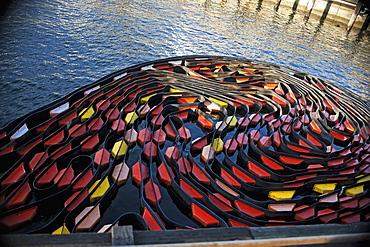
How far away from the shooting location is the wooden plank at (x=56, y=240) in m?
5.14

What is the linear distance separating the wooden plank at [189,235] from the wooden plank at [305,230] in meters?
0.27

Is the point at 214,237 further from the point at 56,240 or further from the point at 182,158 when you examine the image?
the point at 182,158

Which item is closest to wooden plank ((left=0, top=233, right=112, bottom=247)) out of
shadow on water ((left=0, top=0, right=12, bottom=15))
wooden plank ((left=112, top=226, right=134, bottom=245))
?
wooden plank ((left=112, top=226, right=134, bottom=245))

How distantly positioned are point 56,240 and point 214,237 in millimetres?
3089

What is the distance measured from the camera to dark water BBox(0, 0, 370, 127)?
20797 millimetres

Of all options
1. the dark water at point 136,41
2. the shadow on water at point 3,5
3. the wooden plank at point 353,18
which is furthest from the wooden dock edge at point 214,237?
the wooden plank at point 353,18

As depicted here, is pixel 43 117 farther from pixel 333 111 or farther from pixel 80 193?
pixel 333 111

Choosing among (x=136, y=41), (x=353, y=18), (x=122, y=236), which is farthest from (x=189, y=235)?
(x=353, y=18)

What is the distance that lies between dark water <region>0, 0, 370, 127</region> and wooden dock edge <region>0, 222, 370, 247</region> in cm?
1298

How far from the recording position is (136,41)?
30.0 meters

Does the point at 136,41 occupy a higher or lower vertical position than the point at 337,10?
lower

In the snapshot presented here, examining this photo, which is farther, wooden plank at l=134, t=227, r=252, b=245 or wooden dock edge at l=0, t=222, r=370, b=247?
wooden plank at l=134, t=227, r=252, b=245

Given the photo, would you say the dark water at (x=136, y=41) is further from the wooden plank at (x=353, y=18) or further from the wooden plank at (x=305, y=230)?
the wooden plank at (x=305, y=230)

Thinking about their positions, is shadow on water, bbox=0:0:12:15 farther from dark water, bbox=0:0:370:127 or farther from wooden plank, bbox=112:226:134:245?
wooden plank, bbox=112:226:134:245
